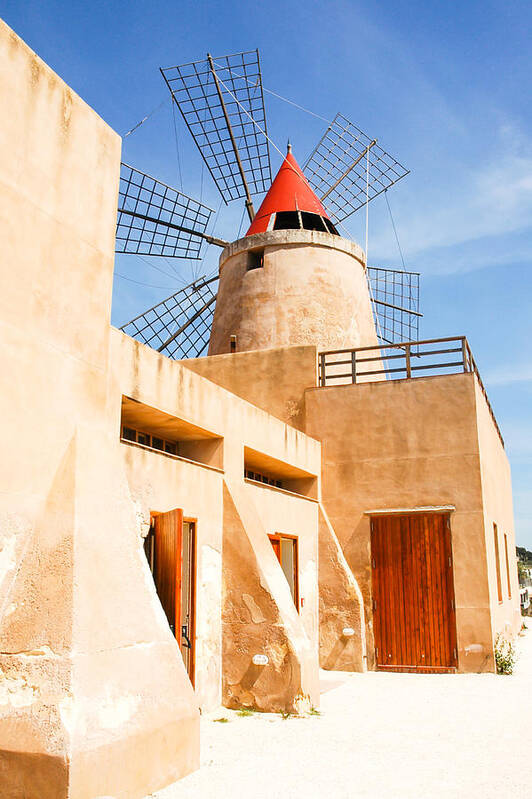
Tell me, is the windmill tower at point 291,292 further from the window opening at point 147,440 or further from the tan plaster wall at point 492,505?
the window opening at point 147,440

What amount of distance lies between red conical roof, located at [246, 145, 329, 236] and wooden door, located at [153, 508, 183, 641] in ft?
37.7

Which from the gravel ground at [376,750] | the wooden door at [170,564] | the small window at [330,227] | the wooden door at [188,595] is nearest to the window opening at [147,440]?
the wooden door at [188,595]

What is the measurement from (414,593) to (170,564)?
569 centimetres

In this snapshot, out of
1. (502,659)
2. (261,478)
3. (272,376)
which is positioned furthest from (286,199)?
(502,659)

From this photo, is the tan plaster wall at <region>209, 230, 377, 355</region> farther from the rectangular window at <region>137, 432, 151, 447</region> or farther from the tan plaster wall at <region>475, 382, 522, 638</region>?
the rectangular window at <region>137, 432, 151, 447</region>

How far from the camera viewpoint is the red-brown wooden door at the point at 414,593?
418 inches

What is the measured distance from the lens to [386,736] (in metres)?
6.27

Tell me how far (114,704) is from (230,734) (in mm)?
2165

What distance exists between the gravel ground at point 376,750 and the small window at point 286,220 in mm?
11528

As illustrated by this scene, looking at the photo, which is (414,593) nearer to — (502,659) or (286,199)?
(502,659)

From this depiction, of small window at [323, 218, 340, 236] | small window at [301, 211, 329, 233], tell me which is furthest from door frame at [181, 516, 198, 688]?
small window at [323, 218, 340, 236]

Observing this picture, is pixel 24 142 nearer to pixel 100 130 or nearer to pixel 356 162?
pixel 100 130

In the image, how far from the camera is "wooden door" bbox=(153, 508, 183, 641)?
632 cm

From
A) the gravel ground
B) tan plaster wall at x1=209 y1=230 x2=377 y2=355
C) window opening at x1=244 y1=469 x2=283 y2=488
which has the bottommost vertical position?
the gravel ground
